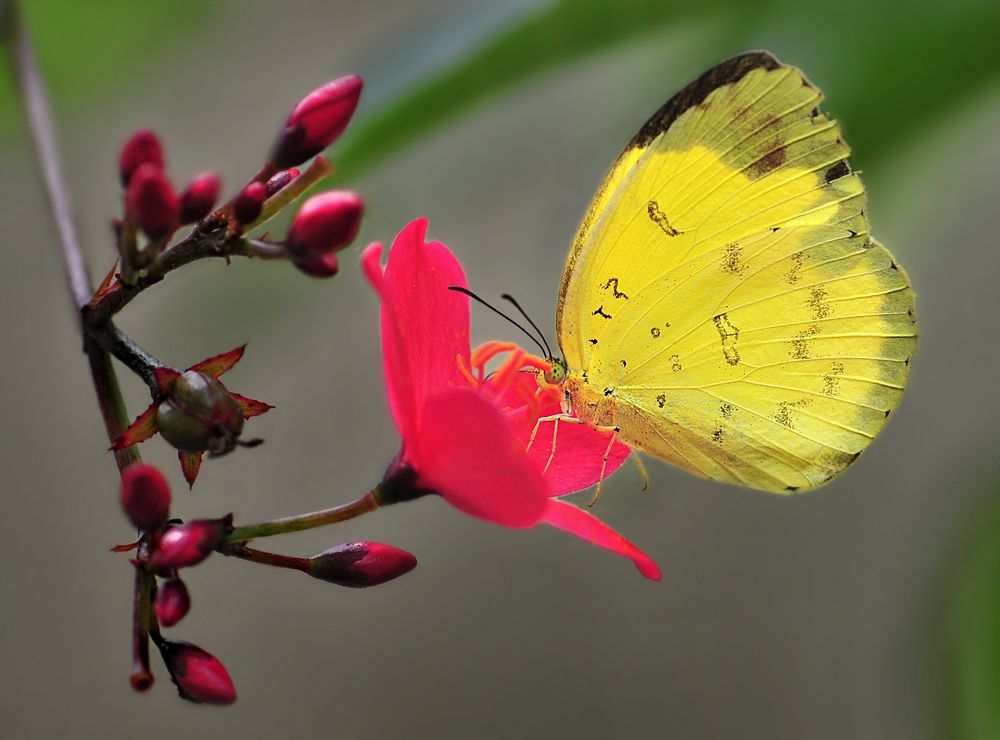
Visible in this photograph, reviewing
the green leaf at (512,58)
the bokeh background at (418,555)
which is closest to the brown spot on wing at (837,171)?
the green leaf at (512,58)

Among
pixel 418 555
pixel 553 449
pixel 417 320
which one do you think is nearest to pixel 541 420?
pixel 553 449

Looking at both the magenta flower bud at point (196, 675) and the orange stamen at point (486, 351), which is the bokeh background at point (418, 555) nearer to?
the orange stamen at point (486, 351)

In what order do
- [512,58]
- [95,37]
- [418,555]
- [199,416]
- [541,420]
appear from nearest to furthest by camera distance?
[199,416], [541,420], [512,58], [95,37], [418,555]

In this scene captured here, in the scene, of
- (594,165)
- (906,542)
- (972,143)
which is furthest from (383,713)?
(972,143)

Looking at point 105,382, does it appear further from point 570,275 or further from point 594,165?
point 594,165

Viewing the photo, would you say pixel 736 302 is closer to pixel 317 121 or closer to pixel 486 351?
pixel 486 351

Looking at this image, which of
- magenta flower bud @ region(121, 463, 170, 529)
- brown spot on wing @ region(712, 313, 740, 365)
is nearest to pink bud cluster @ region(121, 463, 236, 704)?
magenta flower bud @ region(121, 463, 170, 529)

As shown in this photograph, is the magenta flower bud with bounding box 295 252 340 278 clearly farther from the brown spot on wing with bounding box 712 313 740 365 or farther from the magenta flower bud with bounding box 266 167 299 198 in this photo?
the brown spot on wing with bounding box 712 313 740 365
